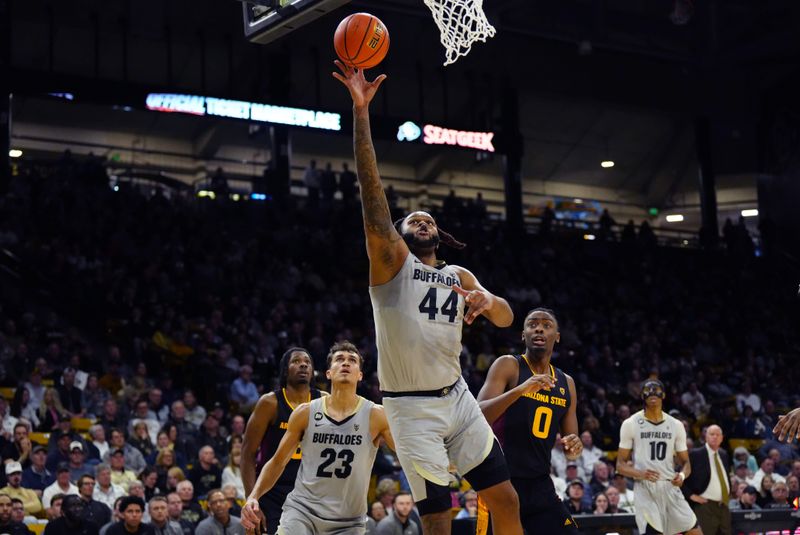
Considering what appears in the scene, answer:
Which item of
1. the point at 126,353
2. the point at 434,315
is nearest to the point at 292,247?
the point at 126,353

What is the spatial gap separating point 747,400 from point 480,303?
19.0 meters

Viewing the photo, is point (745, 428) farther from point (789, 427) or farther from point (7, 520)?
point (789, 427)

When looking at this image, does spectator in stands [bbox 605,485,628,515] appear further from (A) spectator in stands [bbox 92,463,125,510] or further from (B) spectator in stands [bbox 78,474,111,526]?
(B) spectator in stands [bbox 78,474,111,526]

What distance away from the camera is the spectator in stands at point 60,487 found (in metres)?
12.7

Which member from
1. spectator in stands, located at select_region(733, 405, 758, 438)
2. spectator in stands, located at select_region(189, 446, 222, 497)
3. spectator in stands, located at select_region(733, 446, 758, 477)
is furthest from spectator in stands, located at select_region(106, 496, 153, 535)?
spectator in stands, located at select_region(733, 405, 758, 438)

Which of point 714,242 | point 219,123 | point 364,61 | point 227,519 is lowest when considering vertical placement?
point 227,519

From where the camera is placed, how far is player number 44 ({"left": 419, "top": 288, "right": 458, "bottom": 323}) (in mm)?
6078

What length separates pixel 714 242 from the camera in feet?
104

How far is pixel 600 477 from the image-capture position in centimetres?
1670

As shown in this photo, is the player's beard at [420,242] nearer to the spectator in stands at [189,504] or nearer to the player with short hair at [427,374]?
the player with short hair at [427,374]

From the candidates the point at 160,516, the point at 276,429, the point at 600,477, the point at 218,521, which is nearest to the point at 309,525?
the point at 276,429

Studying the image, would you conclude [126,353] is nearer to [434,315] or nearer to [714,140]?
[434,315]

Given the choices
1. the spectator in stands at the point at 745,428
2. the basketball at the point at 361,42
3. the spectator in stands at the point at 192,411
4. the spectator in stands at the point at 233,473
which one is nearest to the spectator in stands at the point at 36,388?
the spectator in stands at the point at 192,411

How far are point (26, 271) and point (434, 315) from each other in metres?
15.2
